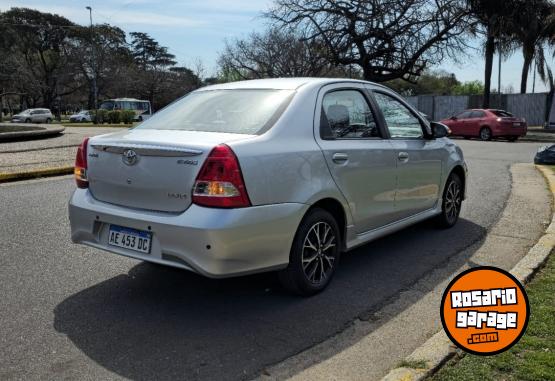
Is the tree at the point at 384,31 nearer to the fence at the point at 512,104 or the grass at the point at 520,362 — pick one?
the fence at the point at 512,104

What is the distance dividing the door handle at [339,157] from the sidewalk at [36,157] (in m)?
7.25

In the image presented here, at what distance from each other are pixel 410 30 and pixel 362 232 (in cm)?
2592

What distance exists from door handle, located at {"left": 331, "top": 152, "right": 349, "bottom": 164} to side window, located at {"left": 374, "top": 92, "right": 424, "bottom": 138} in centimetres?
96

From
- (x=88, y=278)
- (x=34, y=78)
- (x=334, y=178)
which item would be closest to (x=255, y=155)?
(x=334, y=178)

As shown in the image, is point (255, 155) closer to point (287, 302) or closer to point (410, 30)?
point (287, 302)

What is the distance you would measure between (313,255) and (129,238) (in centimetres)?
134

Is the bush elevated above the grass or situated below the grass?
above

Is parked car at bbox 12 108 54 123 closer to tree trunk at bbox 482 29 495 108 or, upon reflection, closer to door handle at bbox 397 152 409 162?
tree trunk at bbox 482 29 495 108

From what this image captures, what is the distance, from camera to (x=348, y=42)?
28.8 meters

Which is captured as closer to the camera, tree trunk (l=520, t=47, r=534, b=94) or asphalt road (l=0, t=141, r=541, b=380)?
asphalt road (l=0, t=141, r=541, b=380)

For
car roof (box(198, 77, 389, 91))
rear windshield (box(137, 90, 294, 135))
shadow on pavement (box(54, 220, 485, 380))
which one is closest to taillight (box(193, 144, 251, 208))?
rear windshield (box(137, 90, 294, 135))

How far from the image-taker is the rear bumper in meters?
3.32

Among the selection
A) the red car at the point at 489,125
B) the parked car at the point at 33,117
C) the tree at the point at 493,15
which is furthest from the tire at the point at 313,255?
the parked car at the point at 33,117

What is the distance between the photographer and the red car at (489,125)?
72.0ft
